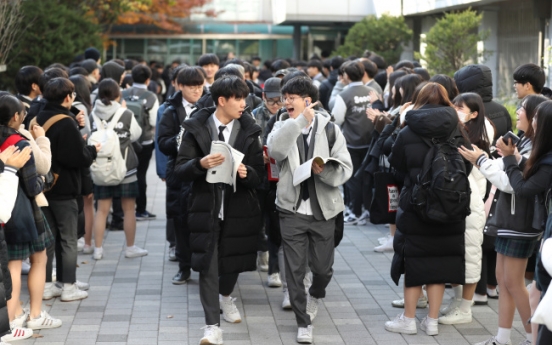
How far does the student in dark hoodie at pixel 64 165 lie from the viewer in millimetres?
7359

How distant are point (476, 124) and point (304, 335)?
7.08 feet

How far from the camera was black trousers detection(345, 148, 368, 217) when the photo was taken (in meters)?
11.4

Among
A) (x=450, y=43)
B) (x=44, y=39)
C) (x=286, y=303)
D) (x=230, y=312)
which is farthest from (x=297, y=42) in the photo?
(x=230, y=312)

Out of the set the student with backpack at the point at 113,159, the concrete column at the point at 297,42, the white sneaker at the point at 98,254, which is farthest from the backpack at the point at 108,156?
the concrete column at the point at 297,42

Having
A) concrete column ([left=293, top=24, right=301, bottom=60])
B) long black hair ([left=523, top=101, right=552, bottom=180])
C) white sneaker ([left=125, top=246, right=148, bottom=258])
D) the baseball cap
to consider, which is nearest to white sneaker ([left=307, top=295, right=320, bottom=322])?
the baseball cap

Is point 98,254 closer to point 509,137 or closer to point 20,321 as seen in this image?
point 20,321

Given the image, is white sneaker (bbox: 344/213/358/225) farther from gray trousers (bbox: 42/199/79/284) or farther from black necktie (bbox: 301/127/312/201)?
black necktie (bbox: 301/127/312/201)

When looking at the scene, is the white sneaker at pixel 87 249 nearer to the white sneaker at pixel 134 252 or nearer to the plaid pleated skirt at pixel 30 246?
the white sneaker at pixel 134 252

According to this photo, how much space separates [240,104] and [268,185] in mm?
1280

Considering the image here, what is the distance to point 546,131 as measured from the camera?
5.42 m

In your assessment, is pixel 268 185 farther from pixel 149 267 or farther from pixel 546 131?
pixel 546 131

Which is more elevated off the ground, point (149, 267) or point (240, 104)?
point (240, 104)

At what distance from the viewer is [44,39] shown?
17031 mm

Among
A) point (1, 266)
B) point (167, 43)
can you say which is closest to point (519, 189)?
point (1, 266)
